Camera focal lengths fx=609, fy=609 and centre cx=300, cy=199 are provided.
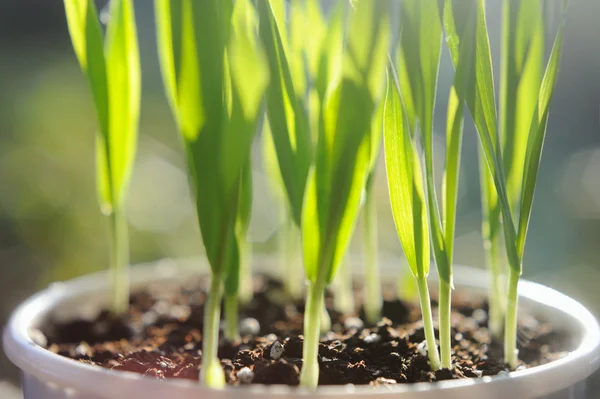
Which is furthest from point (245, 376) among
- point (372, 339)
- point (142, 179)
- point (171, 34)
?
point (142, 179)

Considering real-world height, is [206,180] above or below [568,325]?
above

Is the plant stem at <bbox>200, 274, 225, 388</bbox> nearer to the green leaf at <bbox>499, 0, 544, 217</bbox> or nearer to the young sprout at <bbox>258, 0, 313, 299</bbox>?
the young sprout at <bbox>258, 0, 313, 299</bbox>

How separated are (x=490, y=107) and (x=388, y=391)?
248 millimetres

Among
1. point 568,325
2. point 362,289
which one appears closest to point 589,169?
point 362,289

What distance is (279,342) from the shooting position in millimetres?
521

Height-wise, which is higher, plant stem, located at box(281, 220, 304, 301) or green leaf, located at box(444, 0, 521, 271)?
green leaf, located at box(444, 0, 521, 271)

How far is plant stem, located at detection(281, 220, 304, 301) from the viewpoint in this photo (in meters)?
0.82

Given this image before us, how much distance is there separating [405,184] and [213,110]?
0.16m

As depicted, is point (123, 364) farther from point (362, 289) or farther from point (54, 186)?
point (54, 186)

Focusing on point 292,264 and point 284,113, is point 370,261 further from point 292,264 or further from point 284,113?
point 284,113

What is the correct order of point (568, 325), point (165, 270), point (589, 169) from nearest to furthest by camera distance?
1. point (568, 325)
2. point (165, 270)
3. point (589, 169)

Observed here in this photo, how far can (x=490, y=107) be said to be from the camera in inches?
19.1

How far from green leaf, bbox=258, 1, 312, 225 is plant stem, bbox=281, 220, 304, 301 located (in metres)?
0.26

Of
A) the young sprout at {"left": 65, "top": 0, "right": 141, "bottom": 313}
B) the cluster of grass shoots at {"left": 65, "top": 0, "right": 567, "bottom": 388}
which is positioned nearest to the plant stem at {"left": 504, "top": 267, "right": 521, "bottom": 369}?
the cluster of grass shoots at {"left": 65, "top": 0, "right": 567, "bottom": 388}
